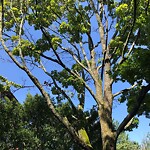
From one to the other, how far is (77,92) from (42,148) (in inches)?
153

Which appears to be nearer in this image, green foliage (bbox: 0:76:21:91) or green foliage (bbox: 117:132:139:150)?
green foliage (bbox: 0:76:21:91)

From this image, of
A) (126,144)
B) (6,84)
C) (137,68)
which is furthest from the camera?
(126,144)

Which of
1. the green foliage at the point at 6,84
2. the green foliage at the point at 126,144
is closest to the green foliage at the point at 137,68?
the green foliage at the point at 6,84

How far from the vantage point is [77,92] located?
13.3m

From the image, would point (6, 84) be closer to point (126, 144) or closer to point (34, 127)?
point (34, 127)

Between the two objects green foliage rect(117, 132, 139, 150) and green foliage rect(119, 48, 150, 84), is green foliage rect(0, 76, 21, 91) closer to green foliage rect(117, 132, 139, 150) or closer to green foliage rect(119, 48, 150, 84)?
green foliage rect(119, 48, 150, 84)

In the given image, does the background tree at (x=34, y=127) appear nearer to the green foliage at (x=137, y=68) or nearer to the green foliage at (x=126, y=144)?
the green foliage at (x=137, y=68)

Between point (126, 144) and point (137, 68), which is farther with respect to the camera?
point (126, 144)

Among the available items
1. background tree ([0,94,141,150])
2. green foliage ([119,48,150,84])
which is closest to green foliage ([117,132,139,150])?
background tree ([0,94,141,150])

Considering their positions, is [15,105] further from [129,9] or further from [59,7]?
[129,9]

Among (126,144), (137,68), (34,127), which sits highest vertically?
(126,144)

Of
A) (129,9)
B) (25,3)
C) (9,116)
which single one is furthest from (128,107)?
(9,116)

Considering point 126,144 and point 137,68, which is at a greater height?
point 126,144

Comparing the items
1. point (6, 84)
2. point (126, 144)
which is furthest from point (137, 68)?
point (126, 144)
